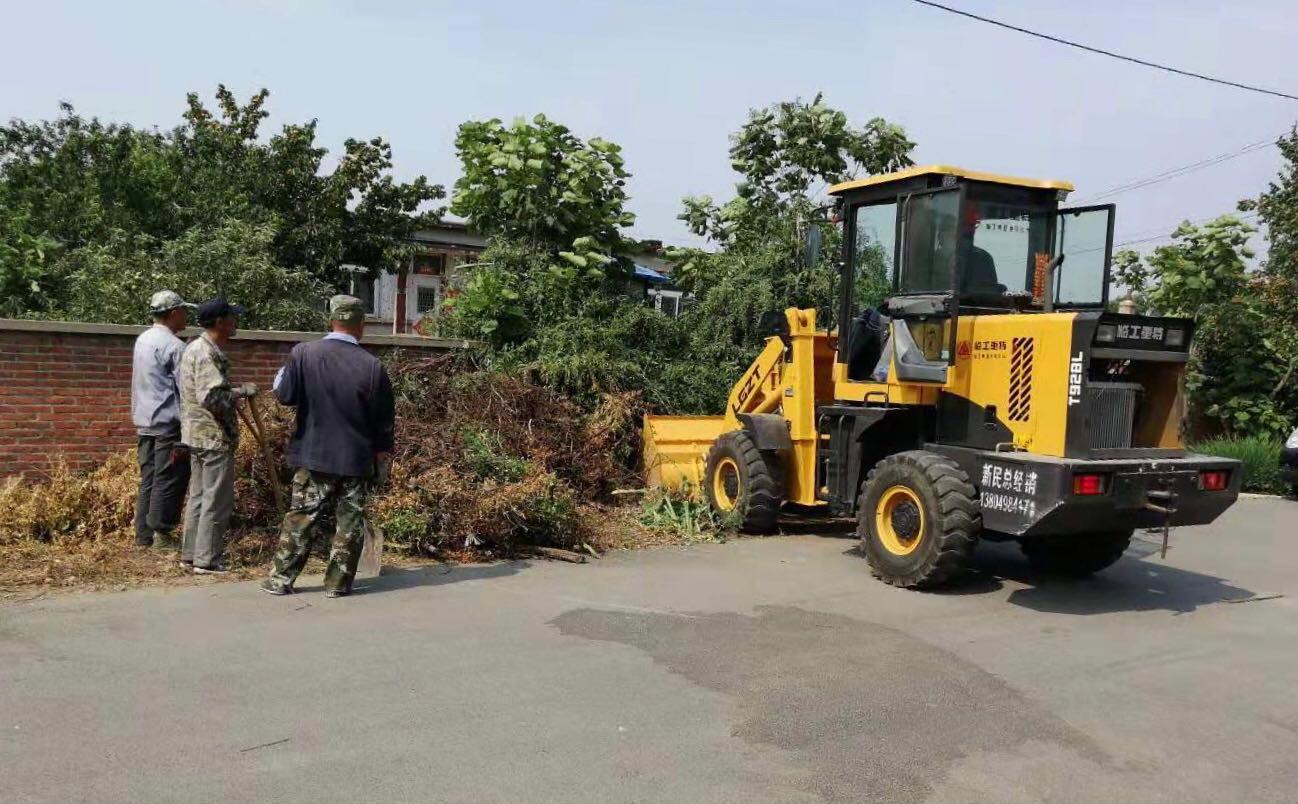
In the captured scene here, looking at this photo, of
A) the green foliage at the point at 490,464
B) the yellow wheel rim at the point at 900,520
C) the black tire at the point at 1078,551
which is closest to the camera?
the yellow wheel rim at the point at 900,520

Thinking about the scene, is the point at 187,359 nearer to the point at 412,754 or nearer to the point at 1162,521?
the point at 412,754

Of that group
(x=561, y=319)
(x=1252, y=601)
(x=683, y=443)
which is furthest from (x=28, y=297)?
(x=1252, y=601)

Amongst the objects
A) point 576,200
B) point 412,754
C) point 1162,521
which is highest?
point 576,200

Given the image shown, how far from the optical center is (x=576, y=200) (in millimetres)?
12391

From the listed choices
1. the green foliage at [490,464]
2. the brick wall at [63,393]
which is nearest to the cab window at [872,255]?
the green foliage at [490,464]

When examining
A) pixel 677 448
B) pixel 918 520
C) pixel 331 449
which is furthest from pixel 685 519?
pixel 331 449

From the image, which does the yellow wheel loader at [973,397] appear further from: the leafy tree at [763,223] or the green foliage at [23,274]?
the green foliage at [23,274]

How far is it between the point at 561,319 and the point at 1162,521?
6.90 meters

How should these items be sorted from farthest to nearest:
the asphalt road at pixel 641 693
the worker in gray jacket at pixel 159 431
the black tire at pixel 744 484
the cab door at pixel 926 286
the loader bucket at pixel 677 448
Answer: the loader bucket at pixel 677 448
the black tire at pixel 744 484
the cab door at pixel 926 286
the worker in gray jacket at pixel 159 431
the asphalt road at pixel 641 693

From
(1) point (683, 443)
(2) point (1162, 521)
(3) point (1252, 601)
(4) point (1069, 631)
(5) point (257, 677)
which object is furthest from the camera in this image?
(1) point (683, 443)

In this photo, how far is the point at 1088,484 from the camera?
657cm

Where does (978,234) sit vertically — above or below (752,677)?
above

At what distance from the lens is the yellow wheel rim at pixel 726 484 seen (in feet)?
31.4

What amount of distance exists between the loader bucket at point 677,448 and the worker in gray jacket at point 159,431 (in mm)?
4861
